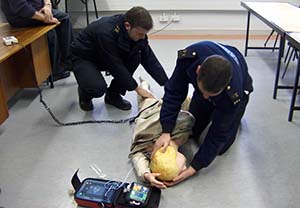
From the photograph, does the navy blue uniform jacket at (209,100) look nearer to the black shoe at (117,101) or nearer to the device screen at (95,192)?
the device screen at (95,192)

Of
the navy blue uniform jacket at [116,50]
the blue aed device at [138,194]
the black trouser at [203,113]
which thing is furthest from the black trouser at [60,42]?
the blue aed device at [138,194]

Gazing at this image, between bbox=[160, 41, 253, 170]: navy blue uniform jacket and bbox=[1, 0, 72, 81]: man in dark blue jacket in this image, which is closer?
bbox=[160, 41, 253, 170]: navy blue uniform jacket

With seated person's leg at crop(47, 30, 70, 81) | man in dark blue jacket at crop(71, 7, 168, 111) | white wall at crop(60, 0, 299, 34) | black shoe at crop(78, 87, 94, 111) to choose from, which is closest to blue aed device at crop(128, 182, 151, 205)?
man in dark blue jacket at crop(71, 7, 168, 111)

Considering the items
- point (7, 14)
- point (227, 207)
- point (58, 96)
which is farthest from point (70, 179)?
point (7, 14)

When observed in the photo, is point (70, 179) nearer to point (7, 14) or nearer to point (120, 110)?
point (120, 110)

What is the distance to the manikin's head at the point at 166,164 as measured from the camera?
1.88 meters

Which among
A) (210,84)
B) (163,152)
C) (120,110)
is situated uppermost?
(210,84)

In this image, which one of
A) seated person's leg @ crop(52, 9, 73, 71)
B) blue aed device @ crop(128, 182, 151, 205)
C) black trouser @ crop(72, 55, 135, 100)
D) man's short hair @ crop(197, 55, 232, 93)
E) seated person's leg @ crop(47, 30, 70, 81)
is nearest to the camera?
man's short hair @ crop(197, 55, 232, 93)

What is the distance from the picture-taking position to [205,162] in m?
1.90

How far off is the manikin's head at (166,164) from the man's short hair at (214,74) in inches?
20.2

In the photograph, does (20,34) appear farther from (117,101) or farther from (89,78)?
(117,101)

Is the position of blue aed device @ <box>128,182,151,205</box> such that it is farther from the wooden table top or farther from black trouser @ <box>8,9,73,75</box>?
black trouser @ <box>8,9,73,75</box>

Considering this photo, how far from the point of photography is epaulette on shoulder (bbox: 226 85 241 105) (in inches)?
67.9

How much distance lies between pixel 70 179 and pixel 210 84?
0.99 m
